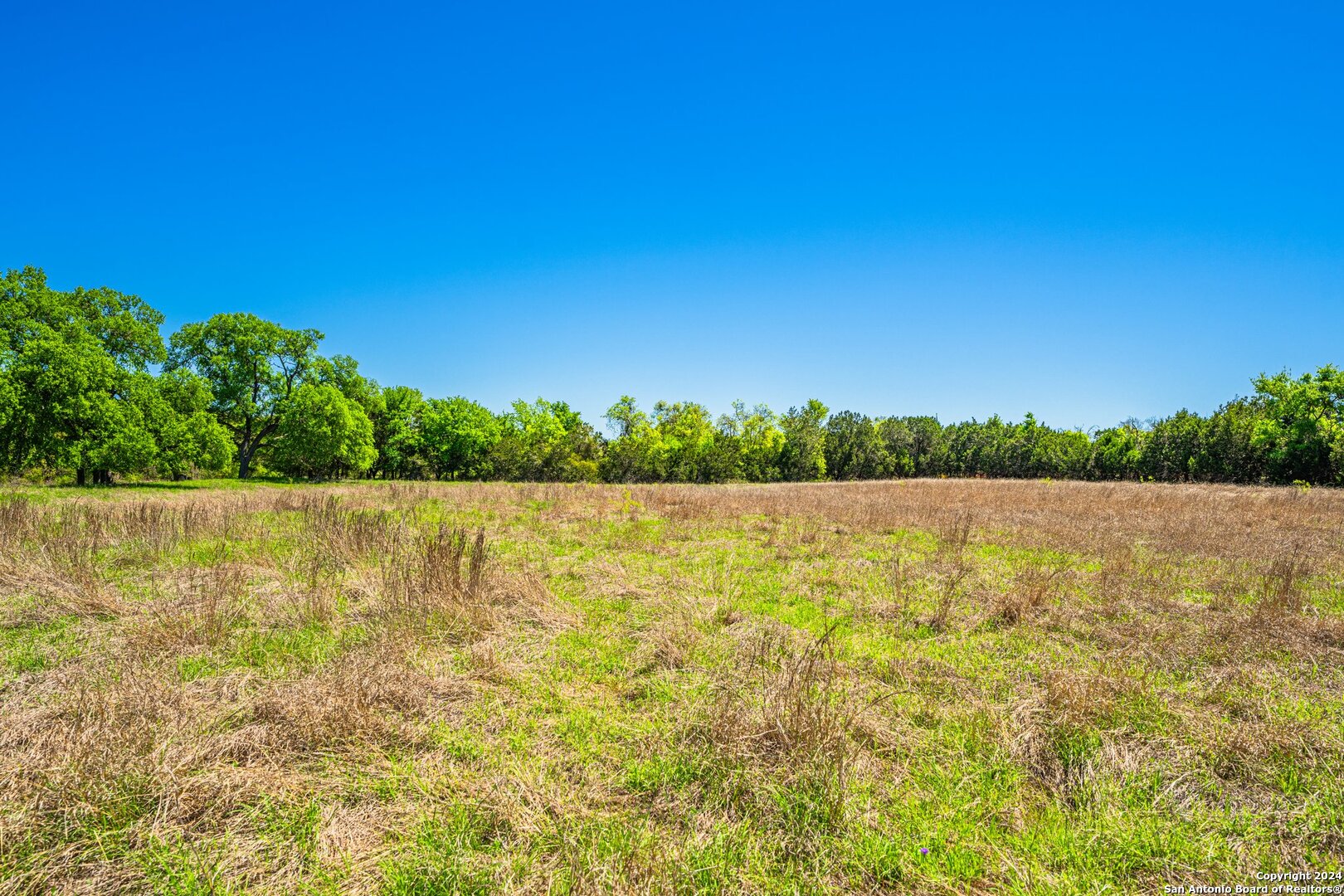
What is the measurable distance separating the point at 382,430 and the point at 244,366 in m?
14.6

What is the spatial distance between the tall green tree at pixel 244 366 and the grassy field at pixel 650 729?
108 feet

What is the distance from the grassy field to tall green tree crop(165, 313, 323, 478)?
32.9 m

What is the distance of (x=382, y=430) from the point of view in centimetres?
4712

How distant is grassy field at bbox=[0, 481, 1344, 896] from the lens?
7.72ft

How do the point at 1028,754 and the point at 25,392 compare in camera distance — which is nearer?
the point at 1028,754

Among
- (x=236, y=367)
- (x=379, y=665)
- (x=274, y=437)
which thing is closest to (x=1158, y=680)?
(x=379, y=665)

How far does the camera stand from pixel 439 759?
305cm

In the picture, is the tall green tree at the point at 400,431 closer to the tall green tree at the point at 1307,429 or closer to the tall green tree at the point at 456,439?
the tall green tree at the point at 456,439

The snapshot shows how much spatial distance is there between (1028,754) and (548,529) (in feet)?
33.8

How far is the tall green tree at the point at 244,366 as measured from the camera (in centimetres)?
3250

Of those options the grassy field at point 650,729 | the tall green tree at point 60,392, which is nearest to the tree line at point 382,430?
the tall green tree at point 60,392

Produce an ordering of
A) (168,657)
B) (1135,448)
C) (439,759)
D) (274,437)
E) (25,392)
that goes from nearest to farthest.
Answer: (439,759) < (168,657) < (25,392) < (274,437) < (1135,448)

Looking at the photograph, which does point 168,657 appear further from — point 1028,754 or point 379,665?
point 1028,754

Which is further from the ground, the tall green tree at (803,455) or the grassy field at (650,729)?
the tall green tree at (803,455)
